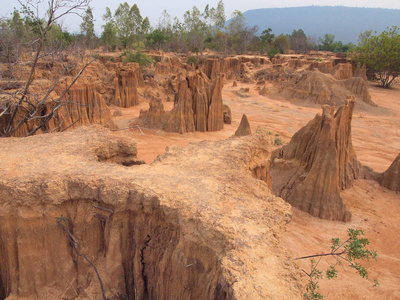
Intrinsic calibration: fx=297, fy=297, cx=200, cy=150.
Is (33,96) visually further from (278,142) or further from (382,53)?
(382,53)

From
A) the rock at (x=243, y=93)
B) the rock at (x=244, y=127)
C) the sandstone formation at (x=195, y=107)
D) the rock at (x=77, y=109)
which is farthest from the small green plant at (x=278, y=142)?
the rock at (x=243, y=93)

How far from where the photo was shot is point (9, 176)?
16.1ft

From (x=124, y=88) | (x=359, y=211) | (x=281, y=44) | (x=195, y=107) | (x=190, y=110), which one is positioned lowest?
(x=359, y=211)

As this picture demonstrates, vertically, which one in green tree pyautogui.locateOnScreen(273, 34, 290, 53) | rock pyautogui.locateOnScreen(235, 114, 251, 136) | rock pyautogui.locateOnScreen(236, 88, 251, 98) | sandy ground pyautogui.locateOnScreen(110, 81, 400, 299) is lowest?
sandy ground pyautogui.locateOnScreen(110, 81, 400, 299)

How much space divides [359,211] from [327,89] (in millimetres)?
19536

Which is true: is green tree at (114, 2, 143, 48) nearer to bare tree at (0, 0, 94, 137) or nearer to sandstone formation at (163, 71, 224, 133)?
sandstone formation at (163, 71, 224, 133)

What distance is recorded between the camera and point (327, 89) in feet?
88.1

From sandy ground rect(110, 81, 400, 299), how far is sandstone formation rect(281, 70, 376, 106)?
3.52m

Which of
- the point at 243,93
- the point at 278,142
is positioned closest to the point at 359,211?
the point at 278,142

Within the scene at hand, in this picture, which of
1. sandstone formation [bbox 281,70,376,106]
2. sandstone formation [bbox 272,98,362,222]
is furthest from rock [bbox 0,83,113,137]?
sandstone formation [bbox 281,70,376,106]

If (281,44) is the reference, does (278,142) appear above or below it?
below

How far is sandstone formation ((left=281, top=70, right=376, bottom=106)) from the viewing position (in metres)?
26.6

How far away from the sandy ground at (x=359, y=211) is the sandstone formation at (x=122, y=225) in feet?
12.1

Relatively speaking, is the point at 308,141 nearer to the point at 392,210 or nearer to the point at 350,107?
the point at 350,107
